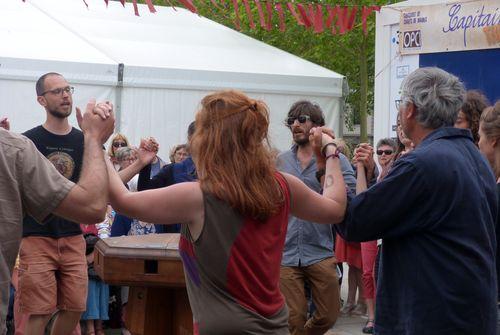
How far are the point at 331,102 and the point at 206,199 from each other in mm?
9577

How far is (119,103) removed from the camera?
1101 centimetres

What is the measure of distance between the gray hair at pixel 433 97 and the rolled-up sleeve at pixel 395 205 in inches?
9.1

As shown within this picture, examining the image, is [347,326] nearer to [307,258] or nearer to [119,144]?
[307,258]

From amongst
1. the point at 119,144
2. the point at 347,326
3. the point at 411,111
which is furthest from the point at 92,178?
the point at 119,144

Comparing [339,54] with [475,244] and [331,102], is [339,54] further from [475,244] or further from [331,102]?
[475,244]

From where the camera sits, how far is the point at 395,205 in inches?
121

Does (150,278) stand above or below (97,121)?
below

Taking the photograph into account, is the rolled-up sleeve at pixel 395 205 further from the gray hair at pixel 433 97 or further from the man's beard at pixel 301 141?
the man's beard at pixel 301 141

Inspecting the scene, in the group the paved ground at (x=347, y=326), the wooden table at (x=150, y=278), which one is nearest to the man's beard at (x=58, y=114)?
the wooden table at (x=150, y=278)

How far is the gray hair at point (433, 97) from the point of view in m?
3.20

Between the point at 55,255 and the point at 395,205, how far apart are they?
138 inches

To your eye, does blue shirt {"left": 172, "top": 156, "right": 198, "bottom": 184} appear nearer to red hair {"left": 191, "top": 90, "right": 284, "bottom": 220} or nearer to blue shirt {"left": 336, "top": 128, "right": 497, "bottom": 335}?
red hair {"left": 191, "top": 90, "right": 284, "bottom": 220}

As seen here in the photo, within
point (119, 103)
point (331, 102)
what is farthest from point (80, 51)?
point (331, 102)

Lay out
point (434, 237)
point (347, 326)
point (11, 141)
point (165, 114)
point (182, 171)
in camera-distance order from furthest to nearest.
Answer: point (165, 114) < point (347, 326) < point (182, 171) < point (434, 237) < point (11, 141)
